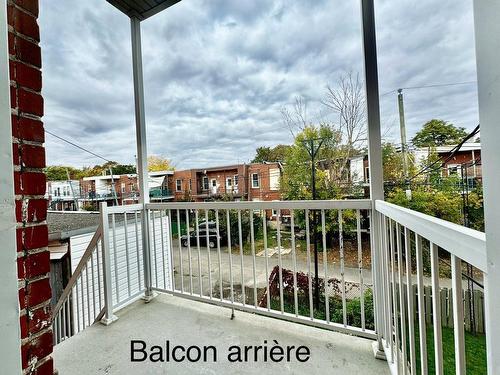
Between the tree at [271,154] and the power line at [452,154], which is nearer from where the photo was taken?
the power line at [452,154]

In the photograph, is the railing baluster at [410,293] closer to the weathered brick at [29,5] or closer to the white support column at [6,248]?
the white support column at [6,248]

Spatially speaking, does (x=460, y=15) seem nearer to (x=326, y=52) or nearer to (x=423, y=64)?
(x=423, y=64)

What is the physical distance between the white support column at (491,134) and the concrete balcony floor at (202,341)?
1.39 meters

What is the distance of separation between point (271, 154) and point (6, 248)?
1868mm

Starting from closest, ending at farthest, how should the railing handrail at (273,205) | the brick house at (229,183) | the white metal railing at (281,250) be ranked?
1. the railing handrail at (273,205)
2. the white metal railing at (281,250)
3. the brick house at (229,183)

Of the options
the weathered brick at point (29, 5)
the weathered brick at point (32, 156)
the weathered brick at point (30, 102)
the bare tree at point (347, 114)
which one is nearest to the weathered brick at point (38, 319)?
the weathered brick at point (32, 156)

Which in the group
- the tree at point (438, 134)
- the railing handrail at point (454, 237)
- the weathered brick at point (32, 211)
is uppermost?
the tree at point (438, 134)

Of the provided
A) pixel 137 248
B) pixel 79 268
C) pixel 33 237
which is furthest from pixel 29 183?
pixel 79 268

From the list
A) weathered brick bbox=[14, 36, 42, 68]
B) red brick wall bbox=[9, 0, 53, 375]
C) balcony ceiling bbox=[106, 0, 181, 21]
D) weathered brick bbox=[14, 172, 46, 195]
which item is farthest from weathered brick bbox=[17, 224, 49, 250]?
balcony ceiling bbox=[106, 0, 181, 21]

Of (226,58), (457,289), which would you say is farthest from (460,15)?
(226,58)

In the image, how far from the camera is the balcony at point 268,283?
3.77ft

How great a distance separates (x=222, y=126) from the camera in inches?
96.3

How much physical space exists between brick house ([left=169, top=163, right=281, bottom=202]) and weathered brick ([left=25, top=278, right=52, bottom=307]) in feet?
5.11

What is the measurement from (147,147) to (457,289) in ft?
8.71
